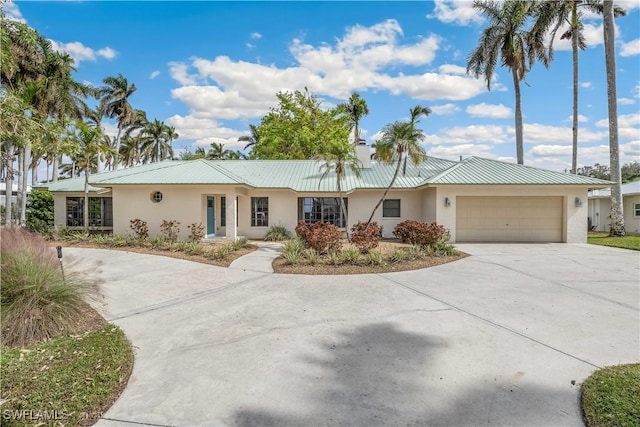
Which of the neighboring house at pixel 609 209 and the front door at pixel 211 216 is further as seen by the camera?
the neighboring house at pixel 609 209

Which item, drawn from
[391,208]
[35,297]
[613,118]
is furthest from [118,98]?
[613,118]

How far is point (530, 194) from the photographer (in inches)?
651

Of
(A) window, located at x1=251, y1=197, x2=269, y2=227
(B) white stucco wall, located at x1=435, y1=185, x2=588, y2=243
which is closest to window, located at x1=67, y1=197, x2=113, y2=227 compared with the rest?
(A) window, located at x1=251, y1=197, x2=269, y2=227

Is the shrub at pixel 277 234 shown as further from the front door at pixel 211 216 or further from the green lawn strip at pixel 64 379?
the green lawn strip at pixel 64 379

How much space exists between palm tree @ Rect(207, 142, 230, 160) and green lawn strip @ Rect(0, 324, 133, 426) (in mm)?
49323

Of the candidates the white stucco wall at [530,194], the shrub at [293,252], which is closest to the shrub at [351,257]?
the shrub at [293,252]

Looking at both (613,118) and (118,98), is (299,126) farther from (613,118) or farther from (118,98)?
(613,118)

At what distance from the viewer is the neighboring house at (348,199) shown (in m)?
16.4

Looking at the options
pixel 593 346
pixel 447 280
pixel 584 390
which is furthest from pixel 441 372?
pixel 447 280

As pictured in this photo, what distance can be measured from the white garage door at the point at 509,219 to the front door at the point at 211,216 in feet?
42.7

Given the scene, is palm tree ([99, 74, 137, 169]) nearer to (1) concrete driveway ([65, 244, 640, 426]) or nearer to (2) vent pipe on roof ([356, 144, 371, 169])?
(2) vent pipe on roof ([356, 144, 371, 169])

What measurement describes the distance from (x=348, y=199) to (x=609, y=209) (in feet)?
63.2

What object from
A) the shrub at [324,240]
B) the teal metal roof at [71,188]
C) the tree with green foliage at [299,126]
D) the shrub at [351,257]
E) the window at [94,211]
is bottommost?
the shrub at [351,257]

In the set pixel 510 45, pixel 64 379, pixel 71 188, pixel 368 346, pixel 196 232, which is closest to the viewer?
pixel 64 379
